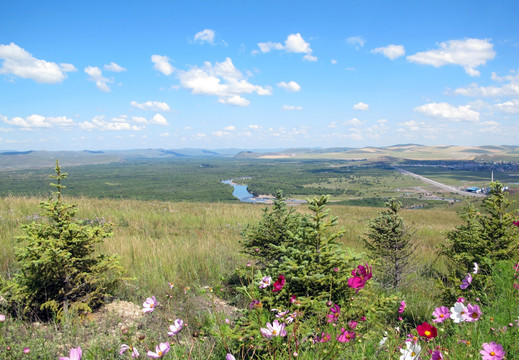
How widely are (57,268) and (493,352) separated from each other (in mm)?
4302

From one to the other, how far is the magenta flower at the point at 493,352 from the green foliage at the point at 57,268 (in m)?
3.92

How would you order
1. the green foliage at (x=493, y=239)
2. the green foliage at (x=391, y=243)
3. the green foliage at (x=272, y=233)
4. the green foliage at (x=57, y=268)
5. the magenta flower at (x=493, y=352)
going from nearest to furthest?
the magenta flower at (x=493, y=352)
the green foliage at (x=57, y=268)
the green foliage at (x=272, y=233)
the green foliage at (x=493, y=239)
the green foliage at (x=391, y=243)

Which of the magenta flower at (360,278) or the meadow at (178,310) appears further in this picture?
the meadow at (178,310)

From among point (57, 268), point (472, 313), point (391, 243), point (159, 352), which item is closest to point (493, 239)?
point (391, 243)

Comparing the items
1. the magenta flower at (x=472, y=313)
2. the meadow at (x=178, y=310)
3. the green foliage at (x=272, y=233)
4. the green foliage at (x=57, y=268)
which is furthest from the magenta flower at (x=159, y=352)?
the green foliage at (x=272, y=233)

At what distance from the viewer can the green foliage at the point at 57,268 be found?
3.56 m

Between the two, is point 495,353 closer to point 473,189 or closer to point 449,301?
point 449,301

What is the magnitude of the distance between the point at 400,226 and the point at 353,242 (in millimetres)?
4931

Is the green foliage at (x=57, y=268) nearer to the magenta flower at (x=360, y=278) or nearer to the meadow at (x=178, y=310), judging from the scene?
Result: the meadow at (x=178, y=310)

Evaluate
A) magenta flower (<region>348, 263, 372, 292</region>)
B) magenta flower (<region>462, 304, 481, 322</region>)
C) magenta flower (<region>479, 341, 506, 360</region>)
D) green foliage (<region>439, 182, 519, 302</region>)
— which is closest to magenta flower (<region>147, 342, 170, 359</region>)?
magenta flower (<region>348, 263, 372, 292</region>)

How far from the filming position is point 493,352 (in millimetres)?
1604

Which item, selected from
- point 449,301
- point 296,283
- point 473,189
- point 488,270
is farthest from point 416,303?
point 473,189

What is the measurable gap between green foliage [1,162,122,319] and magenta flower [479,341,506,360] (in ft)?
12.9

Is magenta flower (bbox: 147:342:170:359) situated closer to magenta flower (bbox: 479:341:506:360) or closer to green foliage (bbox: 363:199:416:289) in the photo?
magenta flower (bbox: 479:341:506:360)
